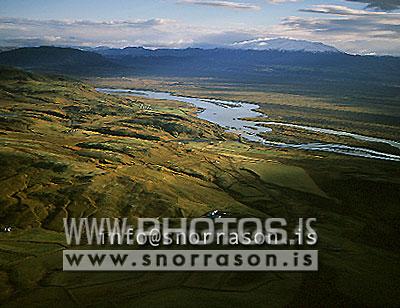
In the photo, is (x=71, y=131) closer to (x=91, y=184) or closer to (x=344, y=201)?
(x=91, y=184)

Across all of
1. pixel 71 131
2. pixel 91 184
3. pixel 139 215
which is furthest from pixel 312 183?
pixel 71 131

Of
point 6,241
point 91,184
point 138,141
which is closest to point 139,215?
point 91,184

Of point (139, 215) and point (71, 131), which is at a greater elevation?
point (71, 131)

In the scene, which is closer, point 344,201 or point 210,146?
point 344,201

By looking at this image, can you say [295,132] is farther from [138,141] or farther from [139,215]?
[139,215]

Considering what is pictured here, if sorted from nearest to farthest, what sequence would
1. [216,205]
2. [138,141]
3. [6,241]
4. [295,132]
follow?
[6,241], [216,205], [138,141], [295,132]

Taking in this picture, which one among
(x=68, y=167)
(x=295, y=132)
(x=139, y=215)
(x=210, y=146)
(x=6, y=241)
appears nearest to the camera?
(x=6, y=241)
